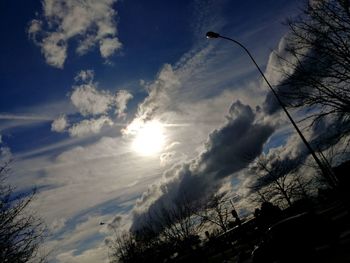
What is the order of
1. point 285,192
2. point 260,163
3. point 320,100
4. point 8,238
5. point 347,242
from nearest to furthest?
1. point 347,242
2. point 8,238
3. point 320,100
4. point 285,192
5. point 260,163

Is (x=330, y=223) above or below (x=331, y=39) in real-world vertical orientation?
below

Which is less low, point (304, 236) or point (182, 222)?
point (182, 222)

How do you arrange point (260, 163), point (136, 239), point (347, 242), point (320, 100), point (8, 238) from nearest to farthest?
point (347, 242), point (8, 238), point (320, 100), point (260, 163), point (136, 239)

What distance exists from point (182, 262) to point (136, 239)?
83.1ft

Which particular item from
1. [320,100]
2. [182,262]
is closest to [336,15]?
[320,100]

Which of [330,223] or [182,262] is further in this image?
[182,262]

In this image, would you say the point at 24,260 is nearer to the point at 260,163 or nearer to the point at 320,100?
the point at 320,100

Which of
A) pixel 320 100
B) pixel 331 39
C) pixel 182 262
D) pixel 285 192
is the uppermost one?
pixel 331 39

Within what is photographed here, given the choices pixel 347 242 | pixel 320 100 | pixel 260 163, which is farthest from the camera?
pixel 260 163

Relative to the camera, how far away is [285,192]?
39.5 metres

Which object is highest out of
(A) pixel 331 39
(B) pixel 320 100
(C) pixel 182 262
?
(A) pixel 331 39

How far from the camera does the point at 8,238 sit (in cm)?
1248

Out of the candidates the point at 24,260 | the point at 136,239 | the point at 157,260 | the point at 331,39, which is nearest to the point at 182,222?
the point at 24,260

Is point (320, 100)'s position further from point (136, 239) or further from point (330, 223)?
point (136, 239)
